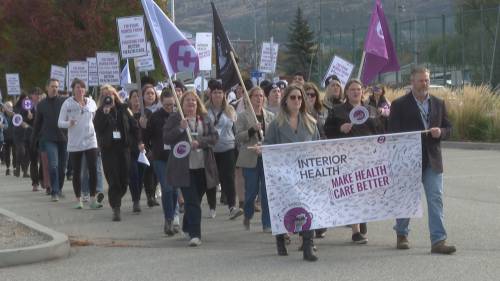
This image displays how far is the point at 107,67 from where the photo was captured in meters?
21.5

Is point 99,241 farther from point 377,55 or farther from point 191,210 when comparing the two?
point 377,55

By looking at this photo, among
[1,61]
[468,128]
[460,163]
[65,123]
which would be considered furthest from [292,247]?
[1,61]

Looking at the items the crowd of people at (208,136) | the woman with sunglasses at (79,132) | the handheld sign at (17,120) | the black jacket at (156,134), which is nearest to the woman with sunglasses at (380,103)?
the crowd of people at (208,136)

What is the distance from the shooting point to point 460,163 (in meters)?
20.5

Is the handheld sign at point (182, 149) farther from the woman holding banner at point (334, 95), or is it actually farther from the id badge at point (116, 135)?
the id badge at point (116, 135)

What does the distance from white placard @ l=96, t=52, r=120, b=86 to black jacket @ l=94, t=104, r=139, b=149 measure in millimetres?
8262

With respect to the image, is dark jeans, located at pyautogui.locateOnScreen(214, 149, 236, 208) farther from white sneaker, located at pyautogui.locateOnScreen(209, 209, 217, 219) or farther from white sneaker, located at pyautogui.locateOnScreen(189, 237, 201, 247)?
white sneaker, located at pyautogui.locateOnScreen(189, 237, 201, 247)

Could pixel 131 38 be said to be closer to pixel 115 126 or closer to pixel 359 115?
pixel 115 126

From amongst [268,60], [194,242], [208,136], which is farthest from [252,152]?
[268,60]

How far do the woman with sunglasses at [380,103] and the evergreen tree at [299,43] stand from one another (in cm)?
6538

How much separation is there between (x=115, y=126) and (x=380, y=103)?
374cm

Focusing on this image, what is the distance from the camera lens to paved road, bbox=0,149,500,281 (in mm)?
8758

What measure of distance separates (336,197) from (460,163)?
11400 millimetres

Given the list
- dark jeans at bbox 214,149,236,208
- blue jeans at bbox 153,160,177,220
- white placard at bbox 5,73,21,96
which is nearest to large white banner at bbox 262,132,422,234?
blue jeans at bbox 153,160,177,220
